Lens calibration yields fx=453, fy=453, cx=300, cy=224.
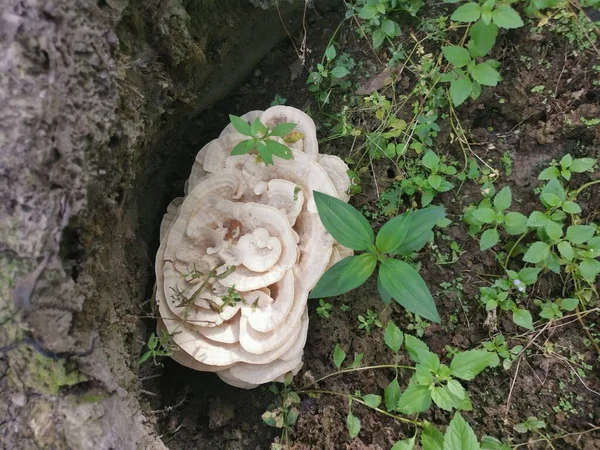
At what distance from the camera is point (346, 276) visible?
7.29 ft

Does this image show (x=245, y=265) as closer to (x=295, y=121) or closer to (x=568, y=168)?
(x=295, y=121)

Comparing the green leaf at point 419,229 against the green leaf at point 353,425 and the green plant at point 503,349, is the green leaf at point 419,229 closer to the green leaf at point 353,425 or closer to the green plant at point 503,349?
the green plant at point 503,349

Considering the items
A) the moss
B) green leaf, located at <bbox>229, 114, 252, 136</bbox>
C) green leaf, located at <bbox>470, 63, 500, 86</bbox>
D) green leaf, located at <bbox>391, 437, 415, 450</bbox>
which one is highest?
the moss

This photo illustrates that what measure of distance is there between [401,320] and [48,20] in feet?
7.67

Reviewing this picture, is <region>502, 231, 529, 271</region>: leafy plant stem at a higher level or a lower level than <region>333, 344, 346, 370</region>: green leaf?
lower

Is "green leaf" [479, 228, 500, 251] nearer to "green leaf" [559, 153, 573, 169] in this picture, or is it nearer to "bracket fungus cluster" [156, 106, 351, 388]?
"green leaf" [559, 153, 573, 169]

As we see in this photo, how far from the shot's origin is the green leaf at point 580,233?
2467mm

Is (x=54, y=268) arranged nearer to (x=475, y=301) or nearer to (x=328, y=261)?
(x=328, y=261)

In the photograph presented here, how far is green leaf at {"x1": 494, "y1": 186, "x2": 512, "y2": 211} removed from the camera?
102 inches

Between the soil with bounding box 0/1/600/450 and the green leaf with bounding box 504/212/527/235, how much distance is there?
0.22 m

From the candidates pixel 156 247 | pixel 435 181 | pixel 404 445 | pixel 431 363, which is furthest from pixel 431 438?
pixel 156 247

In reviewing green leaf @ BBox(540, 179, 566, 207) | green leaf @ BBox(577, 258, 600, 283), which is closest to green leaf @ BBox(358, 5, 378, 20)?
green leaf @ BBox(540, 179, 566, 207)

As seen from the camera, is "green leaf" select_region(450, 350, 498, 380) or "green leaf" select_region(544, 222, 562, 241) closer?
"green leaf" select_region(450, 350, 498, 380)

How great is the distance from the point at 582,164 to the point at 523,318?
95 centimetres
